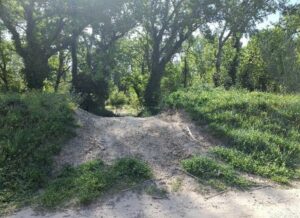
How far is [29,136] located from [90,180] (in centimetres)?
222

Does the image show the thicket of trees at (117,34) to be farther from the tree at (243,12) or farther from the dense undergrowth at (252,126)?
the dense undergrowth at (252,126)

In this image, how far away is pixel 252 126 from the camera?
31.4 ft

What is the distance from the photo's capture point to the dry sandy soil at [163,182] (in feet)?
19.9

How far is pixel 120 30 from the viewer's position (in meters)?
20.6

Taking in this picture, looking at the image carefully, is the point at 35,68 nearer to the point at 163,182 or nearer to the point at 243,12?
the point at 243,12

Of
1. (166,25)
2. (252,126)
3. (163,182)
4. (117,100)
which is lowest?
(117,100)

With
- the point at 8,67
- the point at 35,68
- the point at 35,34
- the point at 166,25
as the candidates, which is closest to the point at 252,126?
the point at 35,68

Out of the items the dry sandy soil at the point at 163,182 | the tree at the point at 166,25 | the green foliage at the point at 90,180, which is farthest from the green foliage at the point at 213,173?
the tree at the point at 166,25

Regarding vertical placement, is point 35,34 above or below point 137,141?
above

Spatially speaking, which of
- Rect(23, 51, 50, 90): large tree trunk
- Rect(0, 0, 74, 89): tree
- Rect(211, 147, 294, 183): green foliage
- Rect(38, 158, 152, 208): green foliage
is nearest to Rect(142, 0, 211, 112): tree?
Rect(0, 0, 74, 89): tree

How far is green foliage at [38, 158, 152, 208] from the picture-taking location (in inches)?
255

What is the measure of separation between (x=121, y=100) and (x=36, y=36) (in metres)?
15.6

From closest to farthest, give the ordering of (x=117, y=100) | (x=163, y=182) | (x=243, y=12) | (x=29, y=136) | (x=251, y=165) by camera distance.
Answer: (x=163, y=182) < (x=251, y=165) < (x=29, y=136) < (x=243, y=12) < (x=117, y=100)

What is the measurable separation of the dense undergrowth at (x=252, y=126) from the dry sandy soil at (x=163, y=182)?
0.44 m
